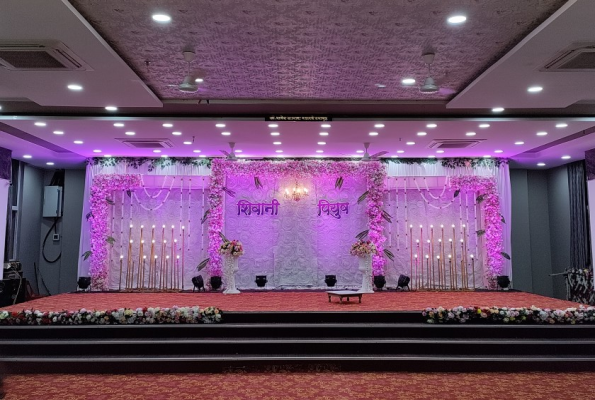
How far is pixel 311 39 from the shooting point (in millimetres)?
5688

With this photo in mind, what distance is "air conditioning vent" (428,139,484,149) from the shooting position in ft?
35.6

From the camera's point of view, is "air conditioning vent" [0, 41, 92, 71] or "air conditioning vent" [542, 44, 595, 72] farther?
"air conditioning vent" [542, 44, 595, 72]

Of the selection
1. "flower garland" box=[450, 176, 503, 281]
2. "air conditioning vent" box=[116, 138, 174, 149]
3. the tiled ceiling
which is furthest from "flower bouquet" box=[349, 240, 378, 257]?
"air conditioning vent" box=[116, 138, 174, 149]

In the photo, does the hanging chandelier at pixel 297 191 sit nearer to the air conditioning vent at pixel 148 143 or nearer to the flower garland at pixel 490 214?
the air conditioning vent at pixel 148 143

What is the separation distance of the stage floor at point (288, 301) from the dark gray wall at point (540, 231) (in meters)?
2.31

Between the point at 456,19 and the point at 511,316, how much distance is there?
506 centimetres

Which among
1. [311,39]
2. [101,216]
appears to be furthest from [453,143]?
[101,216]

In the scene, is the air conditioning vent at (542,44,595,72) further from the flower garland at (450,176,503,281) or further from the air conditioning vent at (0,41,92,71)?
the flower garland at (450,176,503,281)

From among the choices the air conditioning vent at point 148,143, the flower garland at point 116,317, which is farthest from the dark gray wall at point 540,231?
the air conditioning vent at point 148,143

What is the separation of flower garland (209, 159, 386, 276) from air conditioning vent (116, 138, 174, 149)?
197cm

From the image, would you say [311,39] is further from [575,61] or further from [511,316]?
[511,316]

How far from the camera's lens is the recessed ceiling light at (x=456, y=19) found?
16.7 feet

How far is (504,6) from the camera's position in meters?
4.81

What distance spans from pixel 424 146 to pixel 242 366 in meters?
7.22
